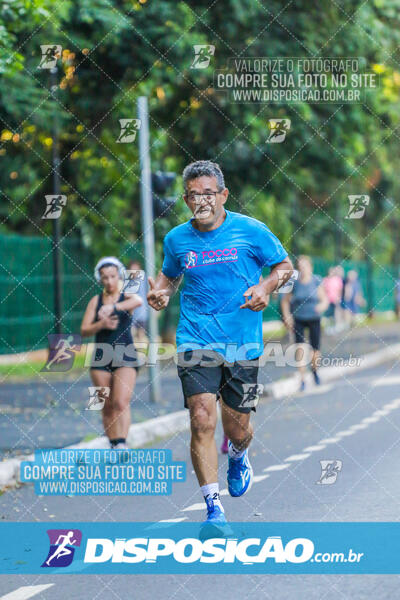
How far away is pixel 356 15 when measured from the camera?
69.3 feet

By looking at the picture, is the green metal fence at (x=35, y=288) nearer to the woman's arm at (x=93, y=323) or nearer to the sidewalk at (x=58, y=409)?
the sidewalk at (x=58, y=409)

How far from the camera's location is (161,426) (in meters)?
13.1

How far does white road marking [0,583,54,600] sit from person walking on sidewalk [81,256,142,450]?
4256mm

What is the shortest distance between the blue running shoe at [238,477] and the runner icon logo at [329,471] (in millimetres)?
1584

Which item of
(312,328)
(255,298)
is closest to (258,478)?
(255,298)

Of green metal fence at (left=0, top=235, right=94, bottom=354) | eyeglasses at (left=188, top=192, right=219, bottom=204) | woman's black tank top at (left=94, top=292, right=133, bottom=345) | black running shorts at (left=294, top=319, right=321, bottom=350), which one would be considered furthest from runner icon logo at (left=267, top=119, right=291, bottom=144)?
eyeglasses at (left=188, top=192, right=219, bottom=204)

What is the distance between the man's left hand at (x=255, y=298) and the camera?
22.4 ft

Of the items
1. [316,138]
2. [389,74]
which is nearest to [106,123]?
[316,138]

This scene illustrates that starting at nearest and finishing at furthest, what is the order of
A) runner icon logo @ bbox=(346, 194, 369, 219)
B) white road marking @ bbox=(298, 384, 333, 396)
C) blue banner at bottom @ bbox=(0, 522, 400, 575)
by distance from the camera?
blue banner at bottom @ bbox=(0, 522, 400, 575) → runner icon logo @ bbox=(346, 194, 369, 219) → white road marking @ bbox=(298, 384, 333, 396)

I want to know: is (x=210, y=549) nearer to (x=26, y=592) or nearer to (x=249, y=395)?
(x=249, y=395)

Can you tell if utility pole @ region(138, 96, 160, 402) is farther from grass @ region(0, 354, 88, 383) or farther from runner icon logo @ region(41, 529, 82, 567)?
runner icon logo @ region(41, 529, 82, 567)

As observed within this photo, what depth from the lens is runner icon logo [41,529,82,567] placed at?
6.79 m

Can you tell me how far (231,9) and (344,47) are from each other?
7.29 feet

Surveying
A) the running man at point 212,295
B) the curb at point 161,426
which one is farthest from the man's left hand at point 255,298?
the curb at point 161,426
